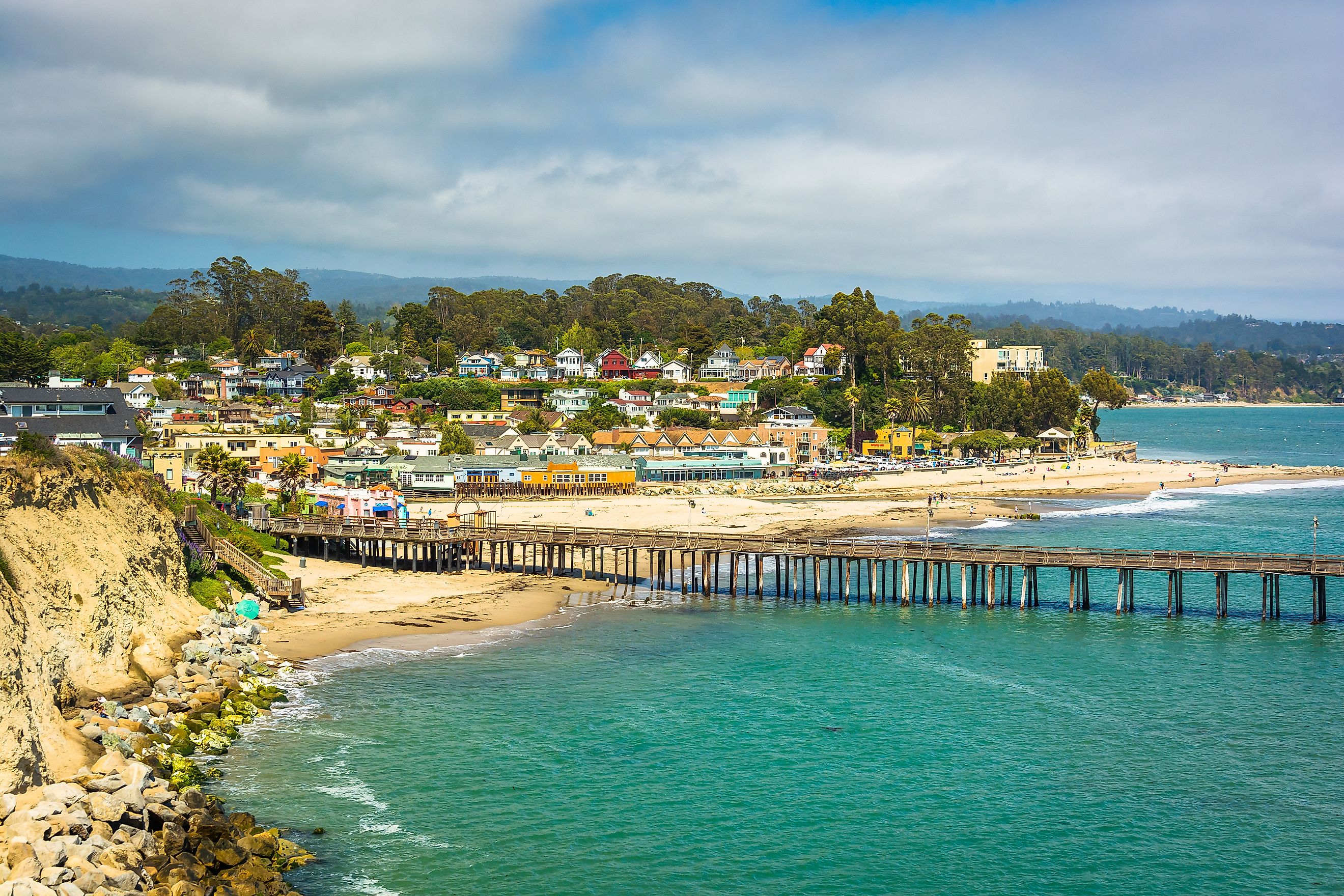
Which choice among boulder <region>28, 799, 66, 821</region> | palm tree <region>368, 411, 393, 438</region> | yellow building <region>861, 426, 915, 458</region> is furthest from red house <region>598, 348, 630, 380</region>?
boulder <region>28, 799, 66, 821</region>

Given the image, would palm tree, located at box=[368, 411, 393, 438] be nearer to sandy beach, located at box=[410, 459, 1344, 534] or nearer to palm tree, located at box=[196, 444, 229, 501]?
sandy beach, located at box=[410, 459, 1344, 534]

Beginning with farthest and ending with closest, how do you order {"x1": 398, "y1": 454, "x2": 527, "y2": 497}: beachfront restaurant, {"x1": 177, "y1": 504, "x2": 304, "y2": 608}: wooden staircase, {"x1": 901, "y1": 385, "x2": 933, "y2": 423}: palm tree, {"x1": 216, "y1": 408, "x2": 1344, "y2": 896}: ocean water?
1. {"x1": 901, "y1": 385, "x2": 933, "y2": 423}: palm tree
2. {"x1": 398, "y1": 454, "x2": 527, "y2": 497}: beachfront restaurant
3. {"x1": 177, "y1": 504, "x2": 304, "y2": 608}: wooden staircase
4. {"x1": 216, "y1": 408, "x2": 1344, "y2": 896}: ocean water

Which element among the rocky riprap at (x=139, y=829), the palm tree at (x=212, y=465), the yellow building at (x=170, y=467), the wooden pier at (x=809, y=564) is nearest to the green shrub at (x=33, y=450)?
the rocky riprap at (x=139, y=829)

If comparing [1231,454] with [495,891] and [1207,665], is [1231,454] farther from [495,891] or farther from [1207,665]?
[495,891]

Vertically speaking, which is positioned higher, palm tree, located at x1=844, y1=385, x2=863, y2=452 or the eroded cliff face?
palm tree, located at x1=844, y1=385, x2=863, y2=452

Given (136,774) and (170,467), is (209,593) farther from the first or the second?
(170,467)

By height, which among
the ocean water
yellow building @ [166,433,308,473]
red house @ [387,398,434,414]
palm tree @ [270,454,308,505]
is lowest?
the ocean water

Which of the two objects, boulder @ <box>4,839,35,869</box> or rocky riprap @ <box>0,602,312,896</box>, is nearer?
boulder @ <box>4,839,35,869</box>

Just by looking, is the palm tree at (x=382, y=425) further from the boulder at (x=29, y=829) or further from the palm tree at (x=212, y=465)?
the boulder at (x=29, y=829)
